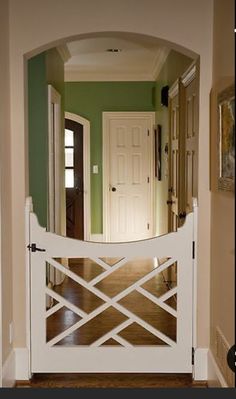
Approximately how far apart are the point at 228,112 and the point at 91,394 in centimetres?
84

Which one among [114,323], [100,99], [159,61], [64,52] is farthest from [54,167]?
[100,99]

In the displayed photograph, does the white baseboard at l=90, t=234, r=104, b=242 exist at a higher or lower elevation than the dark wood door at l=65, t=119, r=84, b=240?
lower

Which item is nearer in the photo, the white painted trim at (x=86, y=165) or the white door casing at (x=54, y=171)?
the white door casing at (x=54, y=171)

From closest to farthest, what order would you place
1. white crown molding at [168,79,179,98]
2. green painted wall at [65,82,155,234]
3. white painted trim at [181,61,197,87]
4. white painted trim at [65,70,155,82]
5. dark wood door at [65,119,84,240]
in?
white painted trim at [181,61,197,87] → white crown molding at [168,79,179,98] → white painted trim at [65,70,155,82] → green painted wall at [65,82,155,234] → dark wood door at [65,119,84,240]

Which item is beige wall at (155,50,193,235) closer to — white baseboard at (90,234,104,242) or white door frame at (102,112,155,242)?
white door frame at (102,112,155,242)

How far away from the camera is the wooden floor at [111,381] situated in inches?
131

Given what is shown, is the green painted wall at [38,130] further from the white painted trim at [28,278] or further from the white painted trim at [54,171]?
the white painted trim at [28,278]

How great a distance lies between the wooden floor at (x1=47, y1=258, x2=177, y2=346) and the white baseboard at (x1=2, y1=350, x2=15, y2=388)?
0.72 m

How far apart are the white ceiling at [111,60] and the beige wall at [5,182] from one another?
2296mm

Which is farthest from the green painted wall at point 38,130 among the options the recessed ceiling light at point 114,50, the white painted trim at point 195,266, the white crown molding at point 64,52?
the white painted trim at point 195,266

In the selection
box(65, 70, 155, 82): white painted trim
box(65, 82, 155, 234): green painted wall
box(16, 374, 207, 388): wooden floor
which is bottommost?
box(16, 374, 207, 388): wooden floor

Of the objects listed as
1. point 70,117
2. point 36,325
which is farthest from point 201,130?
point 70,117

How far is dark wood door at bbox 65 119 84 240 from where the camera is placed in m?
8.73

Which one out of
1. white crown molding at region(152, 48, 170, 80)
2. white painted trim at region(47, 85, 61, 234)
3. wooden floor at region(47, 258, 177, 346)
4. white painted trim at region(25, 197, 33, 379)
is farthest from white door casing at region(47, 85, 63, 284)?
white painted trim at region(25, 197, 33, 379)
